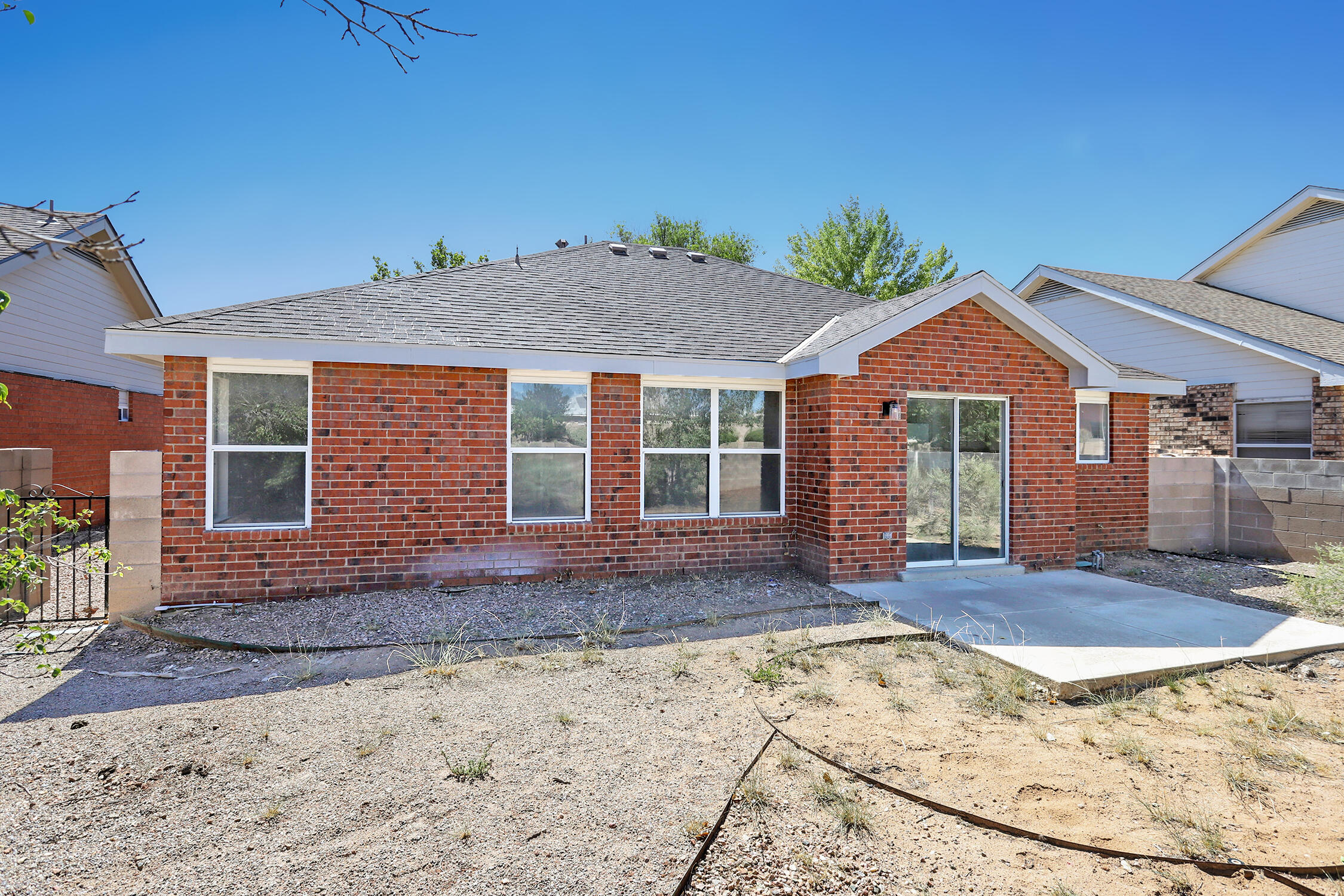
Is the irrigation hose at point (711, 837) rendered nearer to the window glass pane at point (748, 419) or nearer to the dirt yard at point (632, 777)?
the dirt yard at point (632, 777)

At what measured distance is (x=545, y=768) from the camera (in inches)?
157

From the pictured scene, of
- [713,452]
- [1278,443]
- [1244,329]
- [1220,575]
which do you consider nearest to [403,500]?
[713,452]

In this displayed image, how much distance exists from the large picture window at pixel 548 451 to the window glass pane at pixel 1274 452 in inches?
528

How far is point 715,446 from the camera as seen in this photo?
9391mm

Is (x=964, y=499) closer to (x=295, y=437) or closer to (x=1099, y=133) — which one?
(x=295, y=437)

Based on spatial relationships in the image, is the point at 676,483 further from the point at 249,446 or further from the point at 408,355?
the point at 249,446

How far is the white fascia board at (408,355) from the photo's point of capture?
7207 millimetres

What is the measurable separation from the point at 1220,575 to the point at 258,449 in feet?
43.9

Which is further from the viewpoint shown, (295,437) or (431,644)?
(295,437)

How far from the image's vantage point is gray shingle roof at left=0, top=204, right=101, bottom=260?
192 centimetres

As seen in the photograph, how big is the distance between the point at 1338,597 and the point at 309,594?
472 inches

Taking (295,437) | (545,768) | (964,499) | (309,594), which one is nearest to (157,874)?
(545,768)

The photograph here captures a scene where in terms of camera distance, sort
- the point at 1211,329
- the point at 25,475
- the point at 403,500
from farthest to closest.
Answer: the point at 1211,329 < the point at 403,500 < the point at 25,475

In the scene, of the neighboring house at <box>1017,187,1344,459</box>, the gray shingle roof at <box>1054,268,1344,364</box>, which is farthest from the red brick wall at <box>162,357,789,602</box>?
the gray shingle roof at <box>1054,268,1344,364</box>
